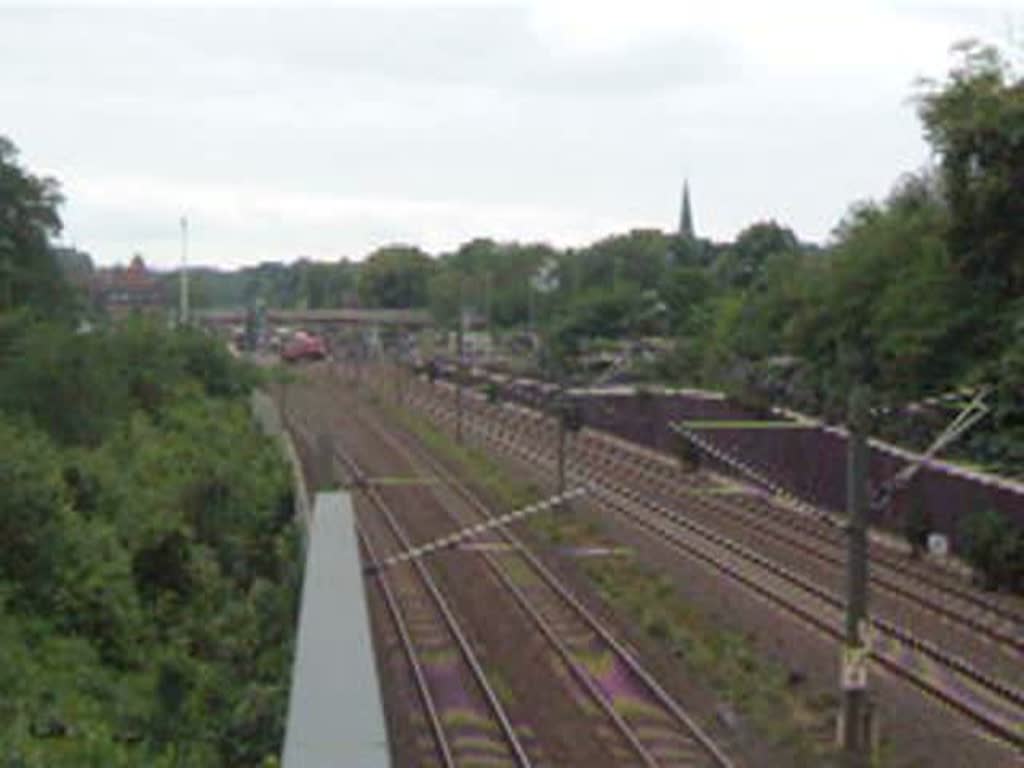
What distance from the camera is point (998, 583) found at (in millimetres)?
26453

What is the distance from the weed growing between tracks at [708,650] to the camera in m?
17.9

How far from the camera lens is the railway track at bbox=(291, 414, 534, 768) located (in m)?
17.2

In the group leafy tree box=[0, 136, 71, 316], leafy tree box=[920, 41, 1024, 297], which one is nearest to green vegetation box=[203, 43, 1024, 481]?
leafy tree box=[920, 41, 1024, 297]

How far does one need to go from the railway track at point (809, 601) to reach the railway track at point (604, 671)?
10.1 feet

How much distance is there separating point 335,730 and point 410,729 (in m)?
9.96

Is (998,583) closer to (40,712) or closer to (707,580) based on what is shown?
(707,580)

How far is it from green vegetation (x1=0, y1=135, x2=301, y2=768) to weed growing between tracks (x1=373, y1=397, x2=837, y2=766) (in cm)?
548

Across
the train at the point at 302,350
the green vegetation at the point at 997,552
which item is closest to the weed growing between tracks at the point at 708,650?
the green vegetation at the point at 997,552

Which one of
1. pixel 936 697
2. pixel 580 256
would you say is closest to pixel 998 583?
pixel 936 697

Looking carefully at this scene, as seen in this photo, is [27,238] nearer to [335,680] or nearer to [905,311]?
[905,311]

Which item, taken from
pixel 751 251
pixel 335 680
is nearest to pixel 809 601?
pixel 335 680

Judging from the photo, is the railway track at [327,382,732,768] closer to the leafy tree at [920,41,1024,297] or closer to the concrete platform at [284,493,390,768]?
the concrete platform at [284,493,390,768]

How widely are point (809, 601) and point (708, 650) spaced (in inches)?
146

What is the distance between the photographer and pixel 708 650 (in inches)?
875
